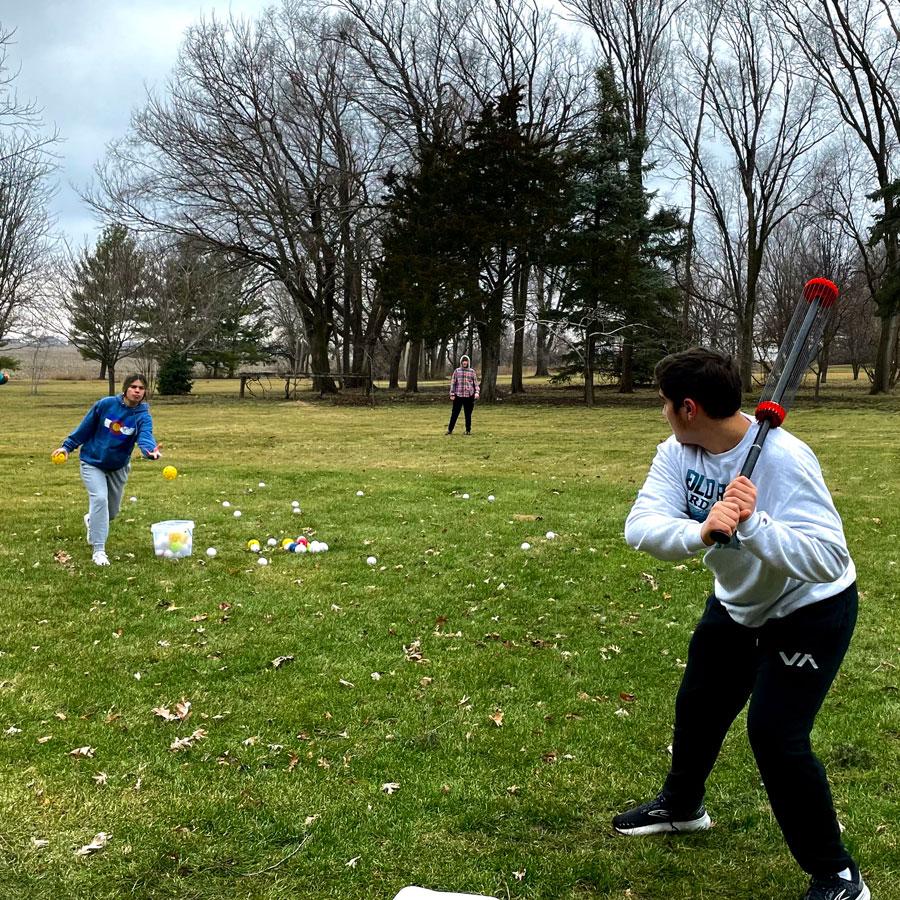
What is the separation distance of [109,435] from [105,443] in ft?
0.27

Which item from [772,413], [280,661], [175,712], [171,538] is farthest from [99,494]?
[772,413]

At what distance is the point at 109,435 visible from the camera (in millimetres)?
7309

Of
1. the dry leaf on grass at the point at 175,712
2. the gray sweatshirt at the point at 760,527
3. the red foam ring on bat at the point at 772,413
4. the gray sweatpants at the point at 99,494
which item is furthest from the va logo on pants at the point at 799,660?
the gray sweatpants at the point at 99,494

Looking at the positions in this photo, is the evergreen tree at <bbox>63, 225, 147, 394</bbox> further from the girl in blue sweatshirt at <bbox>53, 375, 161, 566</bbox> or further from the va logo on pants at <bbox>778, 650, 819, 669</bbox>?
the va logo on pants at <bbox>778, 650, 819, 669</bbox>

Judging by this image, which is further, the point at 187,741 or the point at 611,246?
the point at 611,246

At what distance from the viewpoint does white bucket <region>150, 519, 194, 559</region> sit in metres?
7.44

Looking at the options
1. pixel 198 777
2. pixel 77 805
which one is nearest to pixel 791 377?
pixel 198 777

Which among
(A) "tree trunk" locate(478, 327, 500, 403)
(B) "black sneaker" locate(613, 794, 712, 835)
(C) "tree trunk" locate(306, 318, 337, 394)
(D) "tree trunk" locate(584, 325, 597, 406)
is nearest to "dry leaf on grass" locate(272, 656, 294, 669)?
(B) "black sneaker" locate(613, 794, 712, 835)

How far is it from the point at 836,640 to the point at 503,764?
1.84 metres

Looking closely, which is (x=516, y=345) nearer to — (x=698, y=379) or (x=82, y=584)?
(x=82, y=584)

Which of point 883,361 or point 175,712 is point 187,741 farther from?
point 883,361

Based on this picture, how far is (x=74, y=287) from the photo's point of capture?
3212 centimetres

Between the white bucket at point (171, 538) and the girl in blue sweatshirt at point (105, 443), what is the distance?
0.48m

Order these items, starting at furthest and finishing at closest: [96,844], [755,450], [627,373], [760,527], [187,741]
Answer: [627,373] → [187,741] → [96,844] → [755,450] → [760,527]
